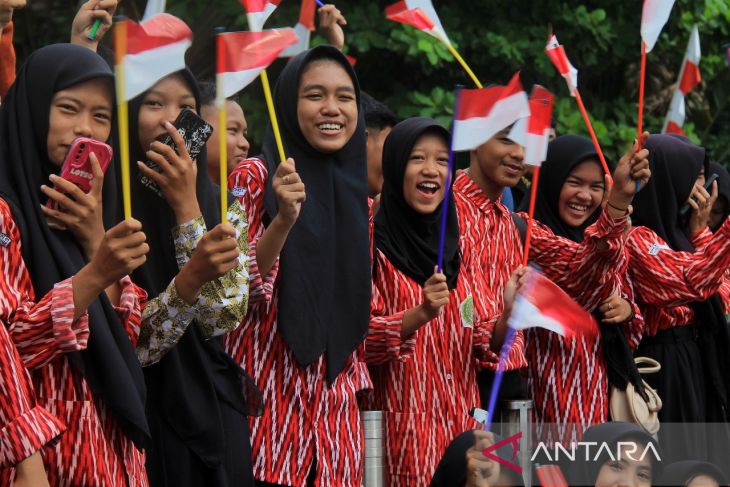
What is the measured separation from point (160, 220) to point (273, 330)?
62 cm

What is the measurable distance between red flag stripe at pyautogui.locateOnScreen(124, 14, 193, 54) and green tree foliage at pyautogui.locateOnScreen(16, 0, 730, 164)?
4.79 m

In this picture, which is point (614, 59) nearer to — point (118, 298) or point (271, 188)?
point (271, 188)

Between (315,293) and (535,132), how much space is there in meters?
1.10

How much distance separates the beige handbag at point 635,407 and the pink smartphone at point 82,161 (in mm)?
3081

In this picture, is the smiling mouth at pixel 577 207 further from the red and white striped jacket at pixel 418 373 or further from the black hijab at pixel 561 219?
the red and white striped jacket at pixel 418 373

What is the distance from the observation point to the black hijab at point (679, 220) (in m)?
6.67

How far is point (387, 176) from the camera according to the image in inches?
220

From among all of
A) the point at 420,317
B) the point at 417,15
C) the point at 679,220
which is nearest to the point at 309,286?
the point at 420,317

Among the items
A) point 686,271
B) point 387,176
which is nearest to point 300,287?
point 387,176

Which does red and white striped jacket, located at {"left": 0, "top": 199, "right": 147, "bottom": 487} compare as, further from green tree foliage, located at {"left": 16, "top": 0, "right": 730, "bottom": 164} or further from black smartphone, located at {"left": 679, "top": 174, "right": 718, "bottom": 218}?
green tree foliage, located at {"left": 16, "top": 0, "right": 730, "bottom": 164}

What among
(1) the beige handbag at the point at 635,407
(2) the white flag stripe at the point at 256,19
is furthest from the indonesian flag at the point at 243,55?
(1) the beige handbag at the point at 635,407

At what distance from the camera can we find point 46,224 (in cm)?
363

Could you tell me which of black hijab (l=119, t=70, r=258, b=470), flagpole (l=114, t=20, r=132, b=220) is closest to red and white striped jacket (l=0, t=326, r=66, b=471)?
flagpole (l=114, t=20, r=132, b=220)

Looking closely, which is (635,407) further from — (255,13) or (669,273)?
(255,13)
